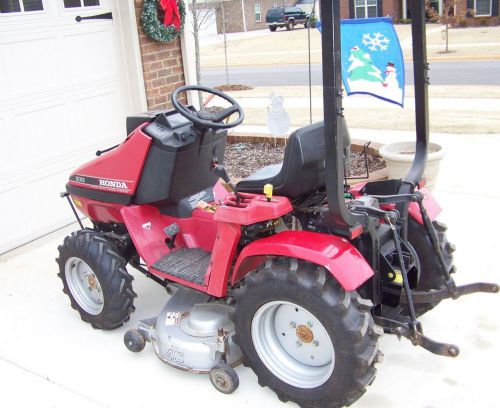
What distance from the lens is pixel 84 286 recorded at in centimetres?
363

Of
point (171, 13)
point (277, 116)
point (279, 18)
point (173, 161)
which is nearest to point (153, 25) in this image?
point (171, 13)

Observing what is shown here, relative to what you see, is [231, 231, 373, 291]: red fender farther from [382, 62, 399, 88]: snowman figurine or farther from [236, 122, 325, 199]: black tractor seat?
[382, 62, 399, 88]: snowman figurine

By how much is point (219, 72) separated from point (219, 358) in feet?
56.7

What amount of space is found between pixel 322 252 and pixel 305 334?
1.56 ft

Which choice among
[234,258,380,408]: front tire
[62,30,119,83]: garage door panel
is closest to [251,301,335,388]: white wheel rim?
[234,258,380,408]: front tire

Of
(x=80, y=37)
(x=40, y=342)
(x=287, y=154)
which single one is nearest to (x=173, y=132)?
(x=287, y=154)

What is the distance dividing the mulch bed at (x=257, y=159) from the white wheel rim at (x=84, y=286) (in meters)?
2.53

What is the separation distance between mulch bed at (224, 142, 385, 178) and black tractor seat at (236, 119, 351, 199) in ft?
9.23

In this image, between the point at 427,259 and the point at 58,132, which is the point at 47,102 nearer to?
the point at 58,132

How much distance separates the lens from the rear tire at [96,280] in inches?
130

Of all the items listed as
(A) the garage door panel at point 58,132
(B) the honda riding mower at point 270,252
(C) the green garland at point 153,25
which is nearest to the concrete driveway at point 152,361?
(B) the honda riding mower at point 270,252

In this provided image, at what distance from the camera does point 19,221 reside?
4996 mm

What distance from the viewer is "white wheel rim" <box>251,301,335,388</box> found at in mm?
2713

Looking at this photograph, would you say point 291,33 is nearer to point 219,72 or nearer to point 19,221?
point 219,72
